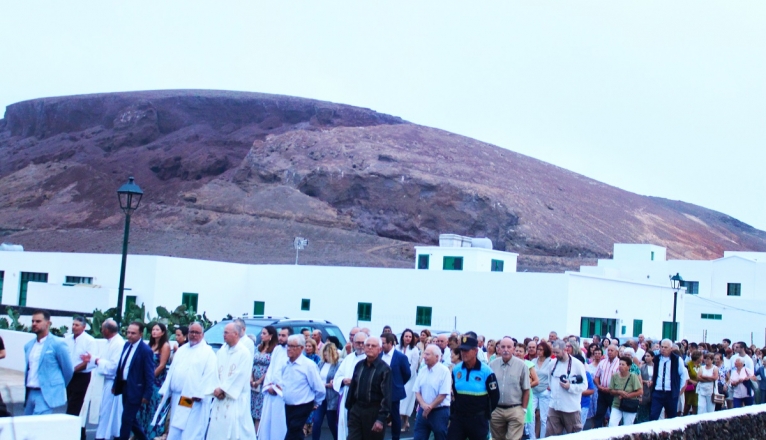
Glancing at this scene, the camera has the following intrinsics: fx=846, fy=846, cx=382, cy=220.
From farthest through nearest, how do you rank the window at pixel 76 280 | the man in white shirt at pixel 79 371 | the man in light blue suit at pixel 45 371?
1. the window at pixel 76 280
2. the man in white shirt at pixel 79 371
3. the man in light blue suit at pixel 45 371

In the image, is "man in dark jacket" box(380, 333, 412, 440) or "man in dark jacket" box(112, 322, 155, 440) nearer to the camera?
"man in dark jacket" box(112, 322, 155, 440)

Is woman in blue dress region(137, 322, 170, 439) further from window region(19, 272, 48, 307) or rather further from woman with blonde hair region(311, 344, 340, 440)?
window region(19, 272, 48, 307)

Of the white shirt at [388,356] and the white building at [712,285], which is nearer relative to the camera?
the white shirt at [388,356]

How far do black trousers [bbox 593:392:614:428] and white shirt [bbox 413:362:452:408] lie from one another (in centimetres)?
397

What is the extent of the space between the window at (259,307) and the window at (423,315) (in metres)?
8.34

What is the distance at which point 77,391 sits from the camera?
10484mm

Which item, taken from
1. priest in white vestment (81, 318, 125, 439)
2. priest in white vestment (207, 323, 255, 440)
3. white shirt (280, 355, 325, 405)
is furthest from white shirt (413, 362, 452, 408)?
priest in white vestment (81, 318, 125, 439)

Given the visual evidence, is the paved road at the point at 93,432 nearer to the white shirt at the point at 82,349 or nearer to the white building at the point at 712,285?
the white shirt at the point at 82,349

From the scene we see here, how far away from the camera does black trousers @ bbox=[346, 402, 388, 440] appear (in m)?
9.05

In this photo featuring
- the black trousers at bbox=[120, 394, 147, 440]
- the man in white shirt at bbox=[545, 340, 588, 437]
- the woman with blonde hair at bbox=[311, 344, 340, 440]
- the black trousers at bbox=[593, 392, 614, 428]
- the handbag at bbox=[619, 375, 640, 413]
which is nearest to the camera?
the black trousers at bbox=[120, 394, 147, 440]

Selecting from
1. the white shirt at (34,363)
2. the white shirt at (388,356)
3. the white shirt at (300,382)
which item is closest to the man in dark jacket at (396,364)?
the white shirt at (388,356)

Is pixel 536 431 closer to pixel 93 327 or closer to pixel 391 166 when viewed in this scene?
pixel 93 327

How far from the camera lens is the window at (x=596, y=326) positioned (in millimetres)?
31566

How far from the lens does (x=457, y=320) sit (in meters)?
32.8
